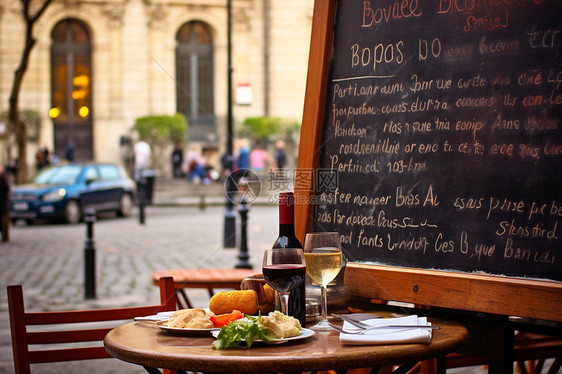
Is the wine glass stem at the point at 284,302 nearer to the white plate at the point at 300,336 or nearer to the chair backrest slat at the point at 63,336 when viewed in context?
the white plate at the point at 300,336

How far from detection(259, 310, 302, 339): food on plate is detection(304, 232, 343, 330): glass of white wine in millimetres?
175

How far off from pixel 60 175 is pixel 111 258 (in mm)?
8024

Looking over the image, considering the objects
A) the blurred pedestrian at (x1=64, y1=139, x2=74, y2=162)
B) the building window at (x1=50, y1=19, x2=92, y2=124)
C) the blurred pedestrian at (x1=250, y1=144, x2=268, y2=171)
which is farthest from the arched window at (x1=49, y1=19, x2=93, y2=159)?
the blurred pedestrian at (x1=250, y1=144, x2=268, y2=171)

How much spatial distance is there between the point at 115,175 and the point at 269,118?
40.2 ft

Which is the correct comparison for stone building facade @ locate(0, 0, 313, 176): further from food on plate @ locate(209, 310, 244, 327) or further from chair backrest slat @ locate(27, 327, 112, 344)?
food on plate @ locate(209, 310, 244, 327)

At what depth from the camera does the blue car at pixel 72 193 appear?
18359 mm

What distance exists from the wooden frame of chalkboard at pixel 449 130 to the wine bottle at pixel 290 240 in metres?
0.53

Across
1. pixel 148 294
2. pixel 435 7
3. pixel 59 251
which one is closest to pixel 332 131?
pixel 435 7

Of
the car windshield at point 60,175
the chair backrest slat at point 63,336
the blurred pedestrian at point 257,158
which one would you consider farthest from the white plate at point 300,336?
the blurred pedestrian at point 257,158

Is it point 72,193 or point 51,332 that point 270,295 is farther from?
point 72,193

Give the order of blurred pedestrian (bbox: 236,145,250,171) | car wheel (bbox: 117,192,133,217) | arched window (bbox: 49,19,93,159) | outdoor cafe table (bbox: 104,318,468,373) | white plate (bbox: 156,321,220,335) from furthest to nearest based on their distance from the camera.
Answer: arched window (bbox: 49,19,93,159), car wheel (bbox: 117,192,133,217), blurred pedestrian (bbox: 236,145,250,171), white plate (bbox: 156,321,220,335), outdoor cafe table (bbox: 104,318,468,373)

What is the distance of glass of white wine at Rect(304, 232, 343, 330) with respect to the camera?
2.42 meters

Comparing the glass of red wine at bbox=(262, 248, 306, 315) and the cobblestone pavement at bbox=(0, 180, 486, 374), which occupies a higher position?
the glass of red wine at bbox=(262, 248, 306, 315)

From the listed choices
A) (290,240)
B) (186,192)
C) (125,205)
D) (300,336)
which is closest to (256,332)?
(300,336)
